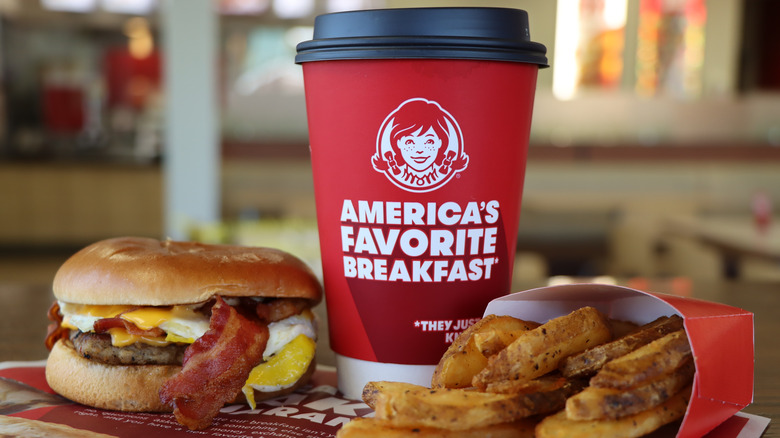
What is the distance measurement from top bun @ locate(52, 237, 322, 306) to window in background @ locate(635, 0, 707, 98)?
9771 millimetres

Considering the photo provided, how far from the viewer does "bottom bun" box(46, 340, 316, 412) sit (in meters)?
0.98

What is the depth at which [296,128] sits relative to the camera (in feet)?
26.1

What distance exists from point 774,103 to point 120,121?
9749 mm

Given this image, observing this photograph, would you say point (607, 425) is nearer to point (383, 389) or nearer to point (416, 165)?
point (383, 389)

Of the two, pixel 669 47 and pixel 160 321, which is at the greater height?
pixel 669 47

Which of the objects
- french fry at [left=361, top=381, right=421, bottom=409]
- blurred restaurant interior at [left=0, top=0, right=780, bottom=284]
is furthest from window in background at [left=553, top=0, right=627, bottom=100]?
french fry at [left=361, top=381, right=421, bottom=409]

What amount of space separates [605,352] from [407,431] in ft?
0.79

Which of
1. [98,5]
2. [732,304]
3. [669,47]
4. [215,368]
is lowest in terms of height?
[732,304]

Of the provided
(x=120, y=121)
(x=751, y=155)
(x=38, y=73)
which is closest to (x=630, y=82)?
(x=751, y=155)

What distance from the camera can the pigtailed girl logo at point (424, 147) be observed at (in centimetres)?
96

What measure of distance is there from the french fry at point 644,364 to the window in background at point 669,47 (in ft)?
32.4

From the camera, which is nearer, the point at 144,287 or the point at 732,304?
the point at 144,287

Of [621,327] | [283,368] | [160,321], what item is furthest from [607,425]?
[160,321]

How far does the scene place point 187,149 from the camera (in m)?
5.35
